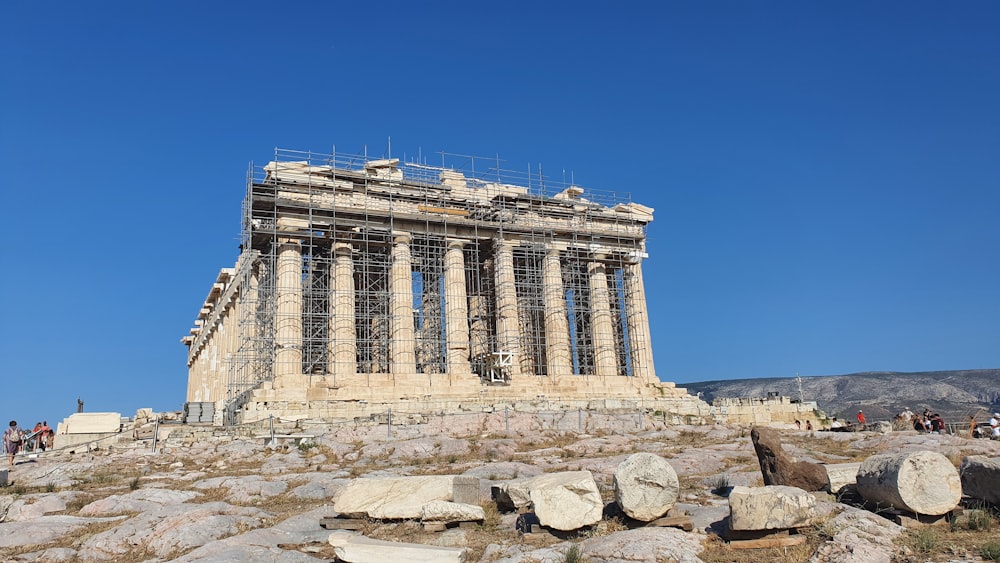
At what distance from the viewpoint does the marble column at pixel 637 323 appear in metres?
43.2

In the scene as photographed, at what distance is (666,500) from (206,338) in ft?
170

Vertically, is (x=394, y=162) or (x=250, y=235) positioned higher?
(x=394, y=162)

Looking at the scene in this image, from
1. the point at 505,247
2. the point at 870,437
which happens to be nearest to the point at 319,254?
the point at 505,247

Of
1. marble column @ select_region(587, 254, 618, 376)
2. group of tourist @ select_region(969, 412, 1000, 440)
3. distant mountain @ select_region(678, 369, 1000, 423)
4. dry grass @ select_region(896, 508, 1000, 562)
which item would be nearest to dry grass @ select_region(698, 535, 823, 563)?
dry grass @ select_region(896, 508, 1000, 562)

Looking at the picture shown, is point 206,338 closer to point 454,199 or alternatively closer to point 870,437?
point 454,199

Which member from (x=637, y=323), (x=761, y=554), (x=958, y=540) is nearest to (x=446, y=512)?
(x=761, y=554)

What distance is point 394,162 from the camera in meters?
39.8

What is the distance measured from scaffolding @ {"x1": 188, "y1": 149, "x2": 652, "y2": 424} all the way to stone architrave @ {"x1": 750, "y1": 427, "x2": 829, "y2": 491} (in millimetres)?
24645

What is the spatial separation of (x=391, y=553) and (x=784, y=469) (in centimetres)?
697

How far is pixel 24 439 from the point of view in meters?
26.3

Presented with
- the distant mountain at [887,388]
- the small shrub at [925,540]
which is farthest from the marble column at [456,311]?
the distant mountain at [887,388]

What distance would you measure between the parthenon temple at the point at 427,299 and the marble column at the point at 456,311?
0.07 m

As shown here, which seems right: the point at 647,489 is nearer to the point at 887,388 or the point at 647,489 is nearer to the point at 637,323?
the point at 637,323

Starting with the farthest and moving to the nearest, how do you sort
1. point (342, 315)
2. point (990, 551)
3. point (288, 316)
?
point (342, 315), point (288, 316), point (990, 551)
